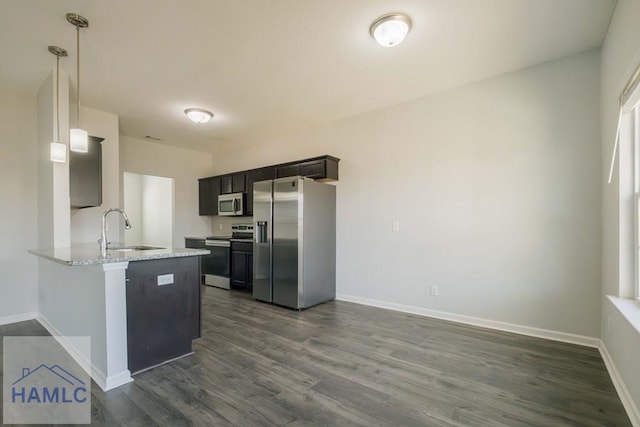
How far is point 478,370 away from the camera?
2.35 meters

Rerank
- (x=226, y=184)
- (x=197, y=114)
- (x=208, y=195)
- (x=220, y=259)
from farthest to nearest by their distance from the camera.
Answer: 1. (x=208, y=195)
2. (x=226, y=184)
3. (x=220, y=259)
4. (x=197, y=114)

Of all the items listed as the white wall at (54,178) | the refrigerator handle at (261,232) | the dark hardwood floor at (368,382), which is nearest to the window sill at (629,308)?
the dark hardwood floor at (368,382)

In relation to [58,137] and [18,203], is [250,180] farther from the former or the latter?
[18,203]

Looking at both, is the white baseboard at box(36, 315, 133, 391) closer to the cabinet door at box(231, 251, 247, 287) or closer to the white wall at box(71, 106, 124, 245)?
the white wall at box(71, 106, 124, 245)

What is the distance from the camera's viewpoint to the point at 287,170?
489cm

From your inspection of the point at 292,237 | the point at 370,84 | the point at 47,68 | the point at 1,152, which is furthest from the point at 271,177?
the point at 1,152

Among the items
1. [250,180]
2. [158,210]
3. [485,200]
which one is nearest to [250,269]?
[250,180]

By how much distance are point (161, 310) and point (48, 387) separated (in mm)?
834

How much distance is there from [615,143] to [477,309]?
2.04 metres

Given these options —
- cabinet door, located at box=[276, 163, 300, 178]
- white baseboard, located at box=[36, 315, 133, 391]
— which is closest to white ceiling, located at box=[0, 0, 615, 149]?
cabinet door, located at box=[276, 163, 300, 178]

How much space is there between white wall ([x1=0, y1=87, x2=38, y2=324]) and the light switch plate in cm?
256

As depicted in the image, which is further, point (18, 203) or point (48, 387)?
point (18, 203)

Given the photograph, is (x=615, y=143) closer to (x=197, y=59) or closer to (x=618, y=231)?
(x=618, y=231)

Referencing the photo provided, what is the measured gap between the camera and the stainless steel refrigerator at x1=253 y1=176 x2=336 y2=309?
3.97 m
